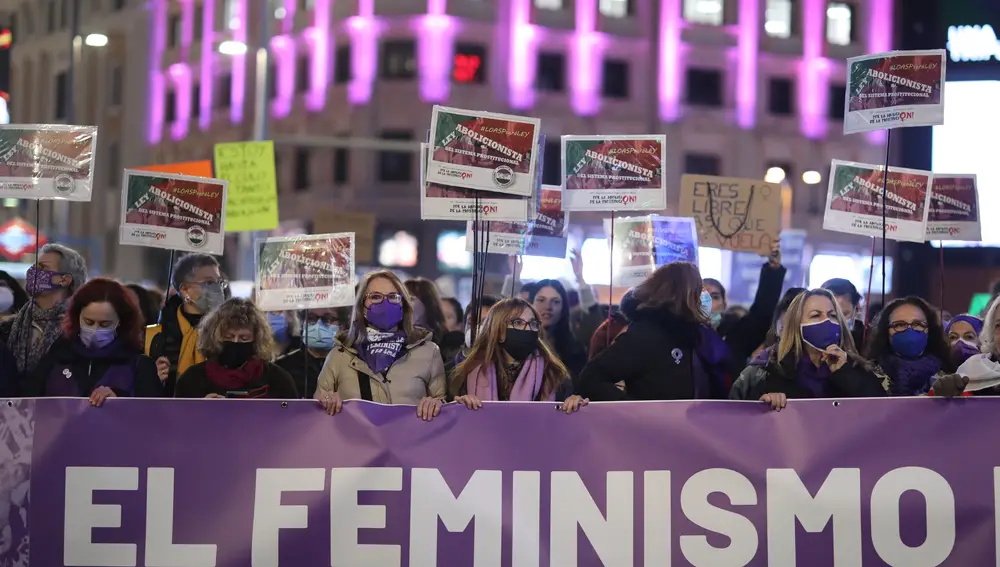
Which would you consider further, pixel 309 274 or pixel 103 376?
pixel 309 274

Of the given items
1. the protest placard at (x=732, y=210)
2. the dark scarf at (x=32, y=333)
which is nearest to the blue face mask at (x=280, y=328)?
the dark scarf at (x=32, y=333)

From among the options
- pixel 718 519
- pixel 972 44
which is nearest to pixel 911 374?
pixel 718 519

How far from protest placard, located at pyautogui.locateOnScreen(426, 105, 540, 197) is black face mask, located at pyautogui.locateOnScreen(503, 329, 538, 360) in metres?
0.79

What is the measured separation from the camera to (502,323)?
242 inches

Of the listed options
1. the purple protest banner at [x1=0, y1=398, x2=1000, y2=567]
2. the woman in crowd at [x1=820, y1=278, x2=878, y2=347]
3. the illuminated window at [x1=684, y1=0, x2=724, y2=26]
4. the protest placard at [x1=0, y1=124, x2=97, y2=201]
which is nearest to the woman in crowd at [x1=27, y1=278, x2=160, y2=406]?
the purple protest banner at [x1=0, y1=398, x2=1000, y2=567]

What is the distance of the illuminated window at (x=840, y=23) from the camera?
4462 cm

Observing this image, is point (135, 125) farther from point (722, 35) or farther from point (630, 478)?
point (630, 478)

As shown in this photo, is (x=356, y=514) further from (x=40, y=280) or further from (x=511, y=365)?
(x=40, y=280)

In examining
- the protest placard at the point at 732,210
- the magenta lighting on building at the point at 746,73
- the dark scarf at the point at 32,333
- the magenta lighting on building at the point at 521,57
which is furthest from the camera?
the magenta lighting on building at the point at 746,73

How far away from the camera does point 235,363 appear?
600cm

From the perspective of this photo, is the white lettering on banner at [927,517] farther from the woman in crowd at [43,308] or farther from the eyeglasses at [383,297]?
the woman in crowd at [43,308]

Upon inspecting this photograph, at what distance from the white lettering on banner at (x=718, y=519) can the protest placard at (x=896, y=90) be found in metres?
2.48

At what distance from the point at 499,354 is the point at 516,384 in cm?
17

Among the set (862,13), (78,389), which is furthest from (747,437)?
(862,13)
